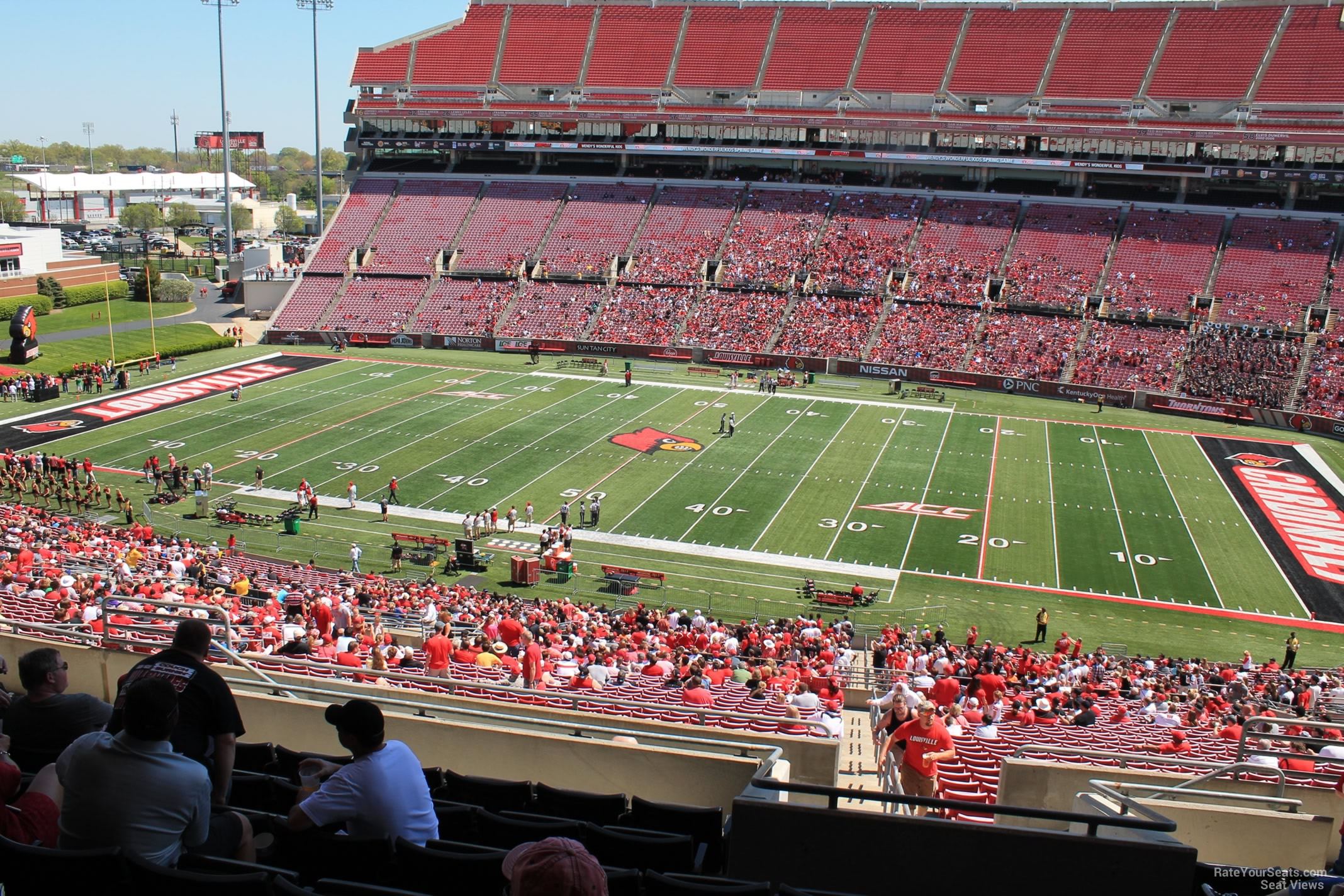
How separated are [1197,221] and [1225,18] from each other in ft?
54.9

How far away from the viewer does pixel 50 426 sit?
41.7 metres

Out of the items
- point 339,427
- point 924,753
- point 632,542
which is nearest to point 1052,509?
point 632,542

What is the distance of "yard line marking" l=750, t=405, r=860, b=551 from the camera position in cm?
3294

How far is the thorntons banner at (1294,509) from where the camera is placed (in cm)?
2986

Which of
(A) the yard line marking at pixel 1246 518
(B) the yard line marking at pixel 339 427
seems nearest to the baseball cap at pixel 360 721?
(A) the yard line marking at pixel 1246 518

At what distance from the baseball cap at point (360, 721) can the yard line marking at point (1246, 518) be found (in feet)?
94.4

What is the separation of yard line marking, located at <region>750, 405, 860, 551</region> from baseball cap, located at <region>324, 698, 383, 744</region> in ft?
86.6

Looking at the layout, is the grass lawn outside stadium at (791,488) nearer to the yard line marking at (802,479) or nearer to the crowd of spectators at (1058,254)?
the yard line marking at (802,479)

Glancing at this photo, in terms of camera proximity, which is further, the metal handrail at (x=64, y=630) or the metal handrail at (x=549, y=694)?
the metal handrail at (x=64, y=630)

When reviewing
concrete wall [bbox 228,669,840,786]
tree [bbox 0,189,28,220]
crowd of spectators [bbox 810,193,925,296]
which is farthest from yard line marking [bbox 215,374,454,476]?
tree [bbox 0,189,28,220]

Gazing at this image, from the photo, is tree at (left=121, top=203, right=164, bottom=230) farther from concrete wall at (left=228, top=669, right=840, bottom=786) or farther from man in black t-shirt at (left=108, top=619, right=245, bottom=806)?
man in black t-shirt at (left=108, top=619, right=245, bottom=806)

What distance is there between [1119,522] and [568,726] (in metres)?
30.3

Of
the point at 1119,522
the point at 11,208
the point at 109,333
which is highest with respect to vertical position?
the point at 11,208

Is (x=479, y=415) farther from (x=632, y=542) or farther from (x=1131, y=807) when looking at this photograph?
(x=1131, y=807)
